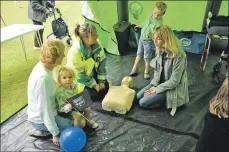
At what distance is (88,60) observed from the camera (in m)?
2.04

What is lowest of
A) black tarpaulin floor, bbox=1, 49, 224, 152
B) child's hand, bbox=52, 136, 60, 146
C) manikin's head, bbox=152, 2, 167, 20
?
black tarpaulin floor, bbox=1, 49, 224, 152

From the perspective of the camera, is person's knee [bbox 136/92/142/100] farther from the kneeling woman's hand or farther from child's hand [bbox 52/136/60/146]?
child's hand [bbox 52/136/60/146]

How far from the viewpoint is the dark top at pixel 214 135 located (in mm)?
949

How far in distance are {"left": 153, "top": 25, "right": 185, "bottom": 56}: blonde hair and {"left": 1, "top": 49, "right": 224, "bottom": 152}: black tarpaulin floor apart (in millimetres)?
600

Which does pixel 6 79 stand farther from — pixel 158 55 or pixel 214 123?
pixel 214 123

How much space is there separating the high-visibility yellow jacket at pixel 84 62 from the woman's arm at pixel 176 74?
64cm

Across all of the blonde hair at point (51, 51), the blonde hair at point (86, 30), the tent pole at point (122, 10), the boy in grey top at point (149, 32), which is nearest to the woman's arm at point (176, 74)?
the boy in grey top at point (149, 32)

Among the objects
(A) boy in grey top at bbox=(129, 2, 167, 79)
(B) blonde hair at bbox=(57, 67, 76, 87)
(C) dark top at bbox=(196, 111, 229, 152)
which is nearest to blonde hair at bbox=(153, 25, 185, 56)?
(A) boy in grey top at bbox=(129, 2, 167, 79)

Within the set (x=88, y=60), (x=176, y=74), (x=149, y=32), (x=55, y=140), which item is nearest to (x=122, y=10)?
(x=149, y=32)

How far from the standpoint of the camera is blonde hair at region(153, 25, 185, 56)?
1.75m

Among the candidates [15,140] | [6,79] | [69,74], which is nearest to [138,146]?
[69,74]

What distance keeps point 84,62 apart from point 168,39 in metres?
0.77

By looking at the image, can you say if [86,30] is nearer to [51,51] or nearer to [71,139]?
[51,51]

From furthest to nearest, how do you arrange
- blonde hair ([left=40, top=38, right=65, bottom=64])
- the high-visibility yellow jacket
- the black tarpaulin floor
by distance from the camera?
the high-visibility yellow jacket
the black tarpaulin floor
blonde hair ([left=40, top=38, right=65, bottom=64])
